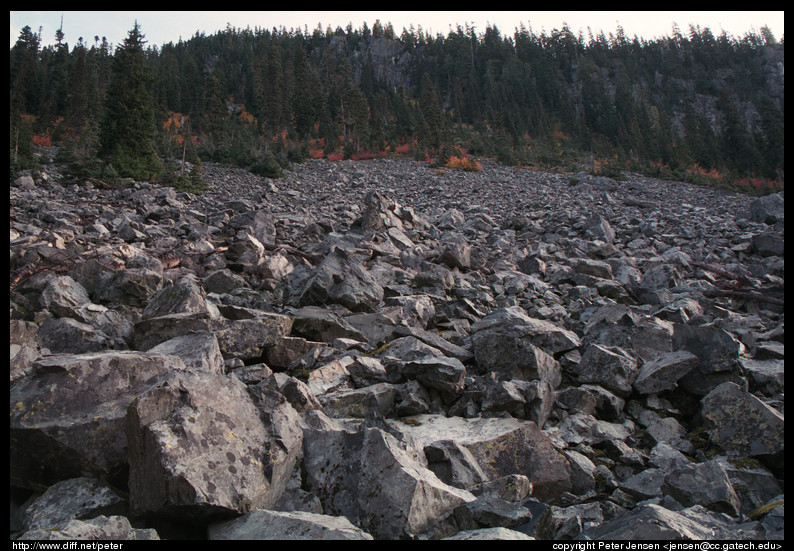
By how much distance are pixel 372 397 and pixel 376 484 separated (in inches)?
57.9

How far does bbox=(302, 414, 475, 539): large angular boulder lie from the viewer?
2.81 metres

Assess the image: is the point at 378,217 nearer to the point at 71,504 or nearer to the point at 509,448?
the point at 509,448

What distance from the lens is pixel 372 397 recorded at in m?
4.43

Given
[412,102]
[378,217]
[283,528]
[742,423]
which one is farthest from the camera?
[412,102]

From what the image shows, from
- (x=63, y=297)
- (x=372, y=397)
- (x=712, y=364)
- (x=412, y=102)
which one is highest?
(x=412, y=102)

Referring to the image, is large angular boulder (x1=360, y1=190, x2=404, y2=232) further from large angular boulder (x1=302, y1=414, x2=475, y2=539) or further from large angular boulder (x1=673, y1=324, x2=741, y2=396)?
large angular boulder (x1=302, y1=414, x2=475, y2=539)

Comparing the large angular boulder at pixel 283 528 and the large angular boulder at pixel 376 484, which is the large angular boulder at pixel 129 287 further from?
the large angular boulder at pixel 283 528

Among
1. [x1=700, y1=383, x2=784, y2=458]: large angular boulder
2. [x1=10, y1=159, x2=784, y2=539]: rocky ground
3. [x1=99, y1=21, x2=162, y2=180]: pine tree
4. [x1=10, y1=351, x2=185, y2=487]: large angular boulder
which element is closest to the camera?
[x1=10, y1=159, x2=784, y2=539]: rocky ground

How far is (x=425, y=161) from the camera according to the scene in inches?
1913

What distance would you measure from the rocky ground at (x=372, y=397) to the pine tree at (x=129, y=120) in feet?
54.8

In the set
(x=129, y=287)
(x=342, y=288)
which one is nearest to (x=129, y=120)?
(x=129, y=287)

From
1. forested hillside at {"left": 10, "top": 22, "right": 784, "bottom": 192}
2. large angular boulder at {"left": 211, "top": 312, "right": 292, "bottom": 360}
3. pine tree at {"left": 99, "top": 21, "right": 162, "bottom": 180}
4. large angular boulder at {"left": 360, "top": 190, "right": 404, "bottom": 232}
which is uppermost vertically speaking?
forested hillside at {"left": 10, "top": 22, "right": 784, "bottom": 192}

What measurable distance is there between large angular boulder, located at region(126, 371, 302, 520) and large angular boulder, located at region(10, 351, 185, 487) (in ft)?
0.94

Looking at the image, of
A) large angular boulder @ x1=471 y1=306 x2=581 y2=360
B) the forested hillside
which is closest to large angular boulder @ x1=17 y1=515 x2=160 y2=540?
large angular boulder @ x1=471 y1=306 x2=581 y2=360
